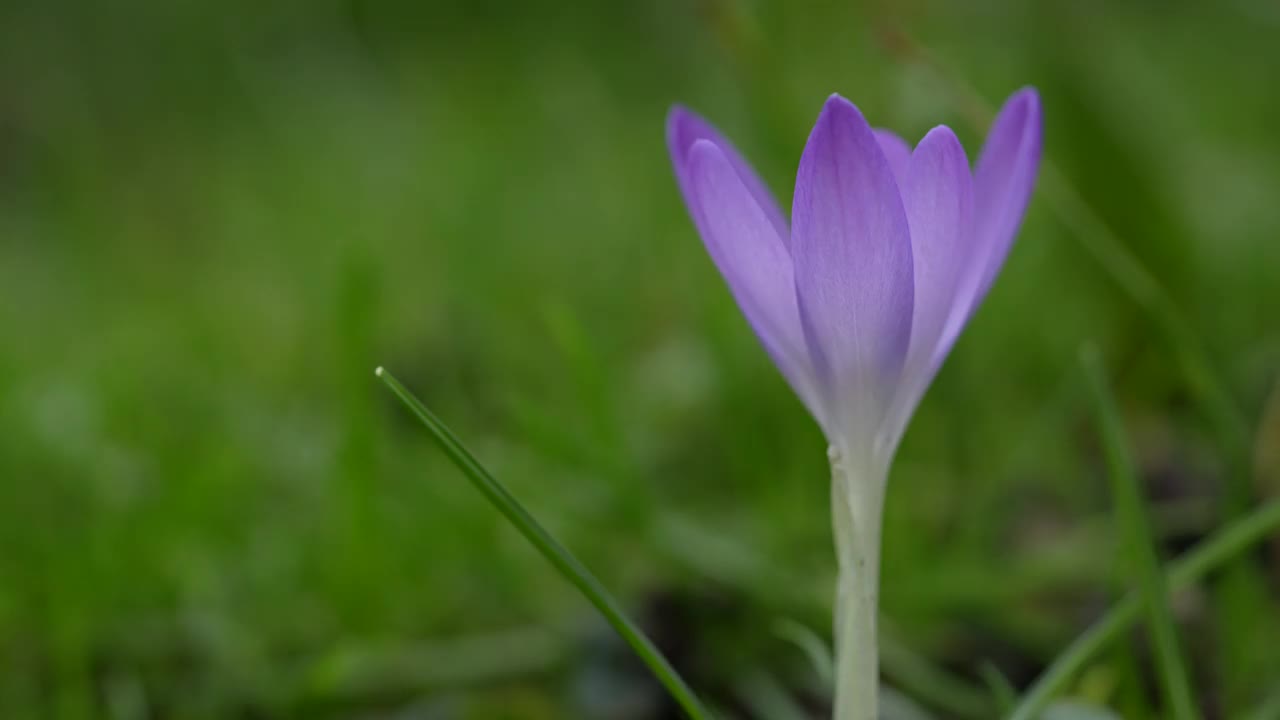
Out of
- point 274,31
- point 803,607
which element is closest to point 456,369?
point 803,607

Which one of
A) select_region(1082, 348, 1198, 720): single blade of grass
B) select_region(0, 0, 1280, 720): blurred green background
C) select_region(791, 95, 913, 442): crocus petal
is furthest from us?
select_region(0, 0, 1280, 720): blurred green background

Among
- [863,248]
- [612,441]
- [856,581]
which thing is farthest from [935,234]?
[612,441]

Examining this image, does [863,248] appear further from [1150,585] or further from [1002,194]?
[1150,585]

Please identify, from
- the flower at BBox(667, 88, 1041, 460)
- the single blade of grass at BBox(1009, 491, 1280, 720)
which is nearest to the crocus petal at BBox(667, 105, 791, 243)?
the flower at BBox(667, 88, 1041, 460)

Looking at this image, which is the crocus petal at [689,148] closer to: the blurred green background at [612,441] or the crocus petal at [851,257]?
the crocus petal at [851,257]

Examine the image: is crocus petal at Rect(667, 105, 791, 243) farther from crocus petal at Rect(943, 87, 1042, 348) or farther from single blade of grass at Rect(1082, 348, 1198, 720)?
single blade of grass at Rect(1082, 348, 1198, 720)

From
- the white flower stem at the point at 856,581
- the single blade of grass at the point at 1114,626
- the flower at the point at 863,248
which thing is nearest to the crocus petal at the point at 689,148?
the flower at the point at 863,248
